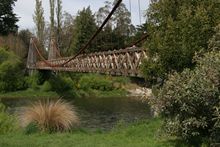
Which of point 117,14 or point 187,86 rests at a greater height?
point 117,14

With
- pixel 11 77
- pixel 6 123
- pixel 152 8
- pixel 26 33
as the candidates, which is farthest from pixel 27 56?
pixel 152 8

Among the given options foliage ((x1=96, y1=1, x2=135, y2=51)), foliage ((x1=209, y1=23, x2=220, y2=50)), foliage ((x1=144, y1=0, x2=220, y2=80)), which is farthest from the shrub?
foliage ((x1=96, y1=1, x2=135, y2=51))

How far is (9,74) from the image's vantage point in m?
54.8

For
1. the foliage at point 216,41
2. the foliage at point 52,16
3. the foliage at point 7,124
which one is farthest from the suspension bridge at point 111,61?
the foliage at point 52,16

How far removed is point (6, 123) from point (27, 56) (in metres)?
51.9

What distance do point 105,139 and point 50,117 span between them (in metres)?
2.48

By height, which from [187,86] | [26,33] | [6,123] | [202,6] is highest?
[26,33]

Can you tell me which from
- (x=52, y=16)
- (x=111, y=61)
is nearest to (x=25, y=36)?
(x=52, y=16)

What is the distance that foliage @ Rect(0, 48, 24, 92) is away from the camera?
5377 centimetres

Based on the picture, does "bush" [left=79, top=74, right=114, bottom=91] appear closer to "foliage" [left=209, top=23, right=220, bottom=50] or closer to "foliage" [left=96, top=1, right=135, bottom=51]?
"foliage" [left=96, top=1, right=135, bottom=51]

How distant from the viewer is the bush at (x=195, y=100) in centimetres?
970

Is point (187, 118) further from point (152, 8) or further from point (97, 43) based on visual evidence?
point (97, 43)

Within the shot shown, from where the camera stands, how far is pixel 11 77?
5475cm

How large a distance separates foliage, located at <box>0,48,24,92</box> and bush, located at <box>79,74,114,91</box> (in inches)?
273
